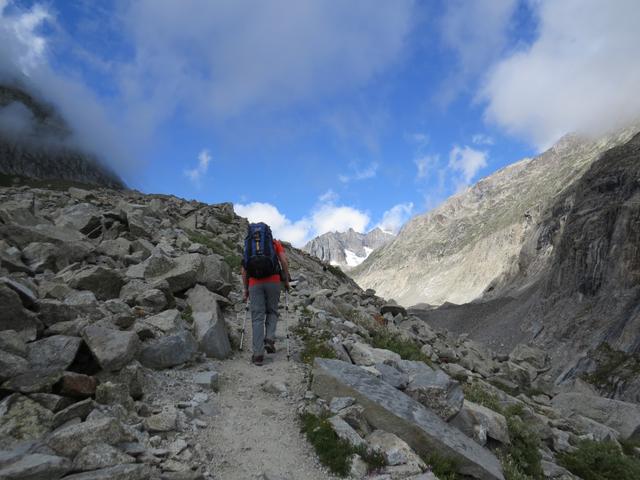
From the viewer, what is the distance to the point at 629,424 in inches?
619

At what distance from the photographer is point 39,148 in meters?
124

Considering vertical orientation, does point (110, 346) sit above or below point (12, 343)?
below

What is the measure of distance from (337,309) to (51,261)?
9052mm

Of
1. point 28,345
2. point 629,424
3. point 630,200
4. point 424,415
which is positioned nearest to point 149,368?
point 28,345

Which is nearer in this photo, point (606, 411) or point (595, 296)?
point (606, 411)

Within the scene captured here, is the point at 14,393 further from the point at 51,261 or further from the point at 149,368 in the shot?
the point at 51,261

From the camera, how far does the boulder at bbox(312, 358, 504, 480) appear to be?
21.0 feet

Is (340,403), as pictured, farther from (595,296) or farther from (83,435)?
(595,296)

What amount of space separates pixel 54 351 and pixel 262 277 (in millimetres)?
4386

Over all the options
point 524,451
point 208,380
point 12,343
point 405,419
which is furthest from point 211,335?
point 524,451

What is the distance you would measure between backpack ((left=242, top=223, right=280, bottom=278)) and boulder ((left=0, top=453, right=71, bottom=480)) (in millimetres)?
5646

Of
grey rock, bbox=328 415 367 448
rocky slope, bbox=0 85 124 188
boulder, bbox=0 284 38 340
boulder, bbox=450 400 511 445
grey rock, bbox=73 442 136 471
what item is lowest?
boulder, bbox=450 400 511 445

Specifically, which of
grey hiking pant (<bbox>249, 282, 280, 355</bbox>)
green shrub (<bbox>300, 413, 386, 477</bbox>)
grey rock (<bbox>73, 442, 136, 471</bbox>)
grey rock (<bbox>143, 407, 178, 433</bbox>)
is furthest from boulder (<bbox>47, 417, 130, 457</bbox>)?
grey hiking pant (<bbox>249, 282, 280, 355</bbox>)

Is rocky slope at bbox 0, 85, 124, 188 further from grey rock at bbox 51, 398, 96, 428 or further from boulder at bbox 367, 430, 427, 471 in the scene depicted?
boulder at bbox 367, 430, 427, 471
